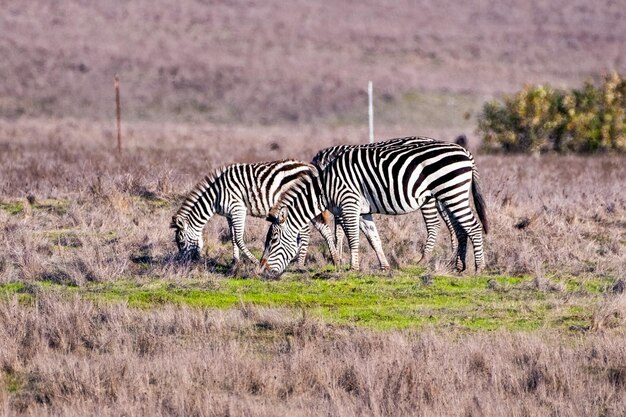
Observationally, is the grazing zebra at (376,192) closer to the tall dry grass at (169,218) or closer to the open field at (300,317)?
the open field at (300,317)

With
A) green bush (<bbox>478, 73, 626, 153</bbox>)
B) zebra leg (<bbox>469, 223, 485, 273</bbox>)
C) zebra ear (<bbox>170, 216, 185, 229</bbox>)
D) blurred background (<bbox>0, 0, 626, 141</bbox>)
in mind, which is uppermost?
blurred background (<bbox>0, 0, 626, 141</bbox>)

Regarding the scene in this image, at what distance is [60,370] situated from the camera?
1003 cm

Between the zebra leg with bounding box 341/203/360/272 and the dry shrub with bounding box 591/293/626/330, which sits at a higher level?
Answer: the zebra leg with bounding box 341/203/360/272

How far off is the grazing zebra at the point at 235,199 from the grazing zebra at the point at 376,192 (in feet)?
2.39

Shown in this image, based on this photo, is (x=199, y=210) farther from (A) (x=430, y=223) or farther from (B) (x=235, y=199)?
(A) (x=430, y=223)

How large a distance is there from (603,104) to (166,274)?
962 inches

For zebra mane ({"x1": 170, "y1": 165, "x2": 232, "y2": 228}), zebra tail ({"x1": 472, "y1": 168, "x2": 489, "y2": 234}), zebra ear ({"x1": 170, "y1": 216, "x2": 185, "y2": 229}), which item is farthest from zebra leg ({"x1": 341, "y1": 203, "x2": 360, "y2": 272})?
zebra ear ({"x1": 170, "y1": 216, "x2": 185, "y2": 229})

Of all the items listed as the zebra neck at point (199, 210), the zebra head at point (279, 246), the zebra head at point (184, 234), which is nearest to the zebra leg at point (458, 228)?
the zebra head at point (279, 246)

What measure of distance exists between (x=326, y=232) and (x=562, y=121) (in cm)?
2129

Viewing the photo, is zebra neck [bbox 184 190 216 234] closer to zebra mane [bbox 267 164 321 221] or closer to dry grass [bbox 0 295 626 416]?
zebra mane [bbox 267 164 321 221]

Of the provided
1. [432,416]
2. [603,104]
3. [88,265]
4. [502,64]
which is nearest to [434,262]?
[88,265]

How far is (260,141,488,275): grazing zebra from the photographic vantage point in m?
15.1

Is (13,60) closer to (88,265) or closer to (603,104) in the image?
(603,104)

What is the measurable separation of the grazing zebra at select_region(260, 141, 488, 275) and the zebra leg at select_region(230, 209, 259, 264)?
79cm
